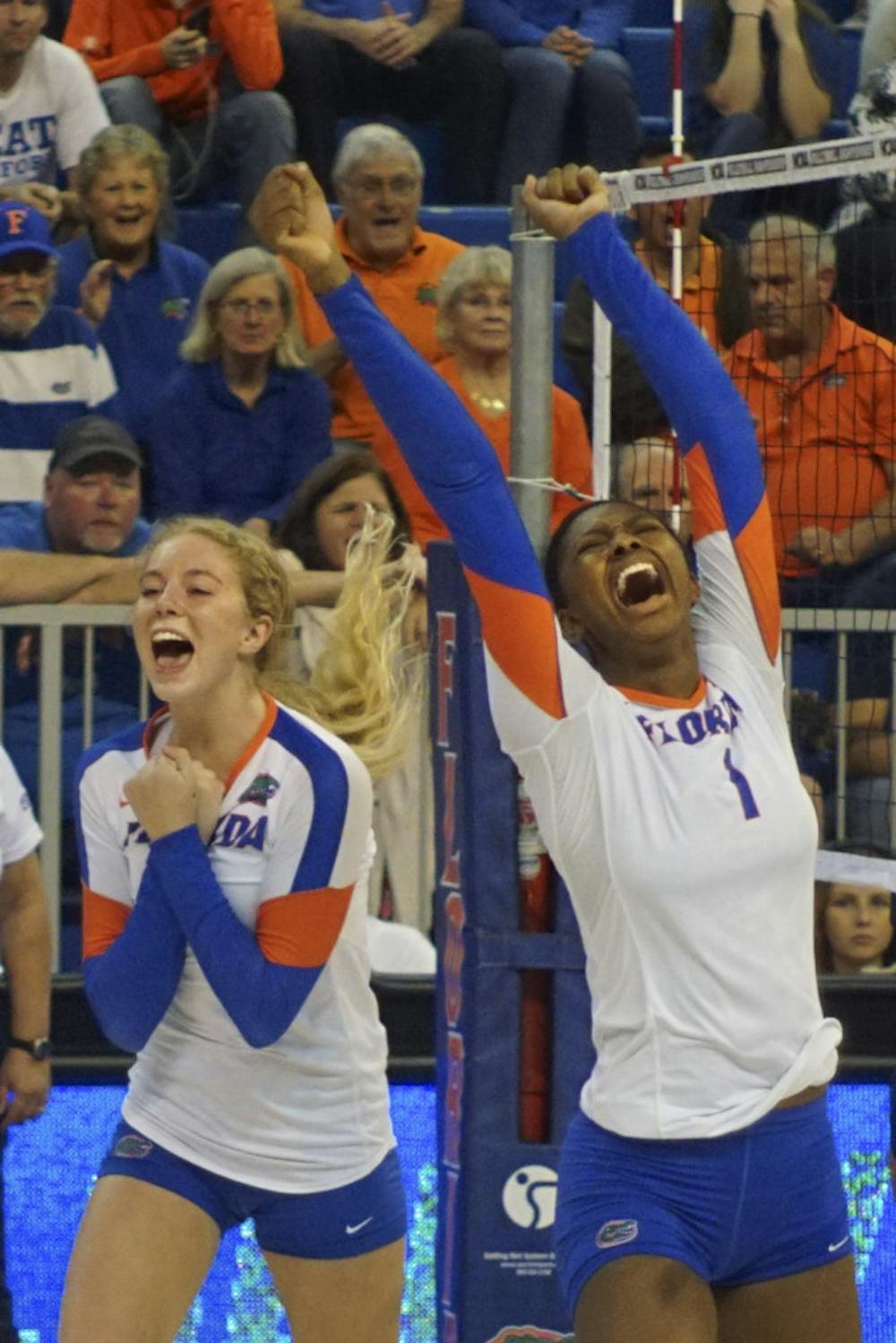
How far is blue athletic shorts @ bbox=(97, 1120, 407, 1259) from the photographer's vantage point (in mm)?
3586

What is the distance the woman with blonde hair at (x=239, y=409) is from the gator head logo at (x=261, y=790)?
3240 millimetres

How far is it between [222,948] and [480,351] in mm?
3833

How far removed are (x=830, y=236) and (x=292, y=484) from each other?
1783 mm

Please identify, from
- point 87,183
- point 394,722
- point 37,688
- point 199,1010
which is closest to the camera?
point 199,1010

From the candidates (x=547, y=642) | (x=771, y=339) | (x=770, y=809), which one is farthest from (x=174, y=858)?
(x=771, y=339)

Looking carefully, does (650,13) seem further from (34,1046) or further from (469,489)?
(469,489)

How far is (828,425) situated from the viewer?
6516 mm

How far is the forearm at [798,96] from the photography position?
28.7 feet

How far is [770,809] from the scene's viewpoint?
3.39 metres

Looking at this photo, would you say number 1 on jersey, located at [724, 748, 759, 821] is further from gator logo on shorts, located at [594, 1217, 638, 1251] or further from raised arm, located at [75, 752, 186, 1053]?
raised arm, located at [75, 752, 186, 1053]

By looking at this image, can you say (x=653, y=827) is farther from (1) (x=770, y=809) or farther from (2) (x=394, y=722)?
(2) (x=394, y=722)

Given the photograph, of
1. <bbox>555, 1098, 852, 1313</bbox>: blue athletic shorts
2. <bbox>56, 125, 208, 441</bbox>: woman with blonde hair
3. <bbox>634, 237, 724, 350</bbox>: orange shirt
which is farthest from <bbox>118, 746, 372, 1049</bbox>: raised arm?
<bbox>56, 125, 208, 441</bbox>: woman with blonde hair

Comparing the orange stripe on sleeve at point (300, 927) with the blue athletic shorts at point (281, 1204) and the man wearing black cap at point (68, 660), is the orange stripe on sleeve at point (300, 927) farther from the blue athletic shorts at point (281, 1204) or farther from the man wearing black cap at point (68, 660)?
the man wearing black cap at point (68, 660)

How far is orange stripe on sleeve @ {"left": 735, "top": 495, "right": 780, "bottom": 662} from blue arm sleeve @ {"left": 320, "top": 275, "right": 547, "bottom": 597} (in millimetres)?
416
